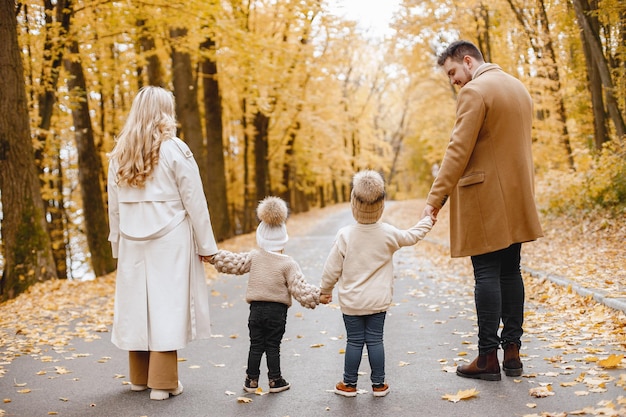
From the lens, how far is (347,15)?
28.4 m

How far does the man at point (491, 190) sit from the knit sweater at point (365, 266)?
476 millimetres

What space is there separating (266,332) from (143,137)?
177 centimetres

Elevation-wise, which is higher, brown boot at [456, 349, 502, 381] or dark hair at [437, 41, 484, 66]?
dark hair at [437, 41, 484, 66]

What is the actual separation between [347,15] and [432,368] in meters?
25.4

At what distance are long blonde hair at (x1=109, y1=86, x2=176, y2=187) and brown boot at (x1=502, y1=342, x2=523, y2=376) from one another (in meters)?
3.07

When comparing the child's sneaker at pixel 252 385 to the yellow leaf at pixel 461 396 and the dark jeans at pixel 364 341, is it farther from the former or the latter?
the yellow leaf at pixel 461 396

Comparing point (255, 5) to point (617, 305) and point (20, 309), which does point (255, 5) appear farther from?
point (617, 305)

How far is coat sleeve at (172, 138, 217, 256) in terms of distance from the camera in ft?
15.4

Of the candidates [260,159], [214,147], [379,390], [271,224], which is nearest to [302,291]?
[271,224]

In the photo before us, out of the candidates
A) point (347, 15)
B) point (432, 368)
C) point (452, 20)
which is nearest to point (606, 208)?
point (432, 368)

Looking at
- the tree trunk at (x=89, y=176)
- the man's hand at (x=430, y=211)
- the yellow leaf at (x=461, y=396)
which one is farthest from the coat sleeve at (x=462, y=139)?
the tree trunk at (x=89, y=176)

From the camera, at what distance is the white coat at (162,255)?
182 inches

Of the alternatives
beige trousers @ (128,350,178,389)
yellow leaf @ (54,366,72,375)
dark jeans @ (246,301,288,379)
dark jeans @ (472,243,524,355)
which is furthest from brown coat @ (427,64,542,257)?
yellow leaf @ (54,366,72,375)

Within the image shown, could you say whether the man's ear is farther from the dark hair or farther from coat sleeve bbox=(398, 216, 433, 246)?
coat sleeve bbox=(398, 216, 433, 246)
